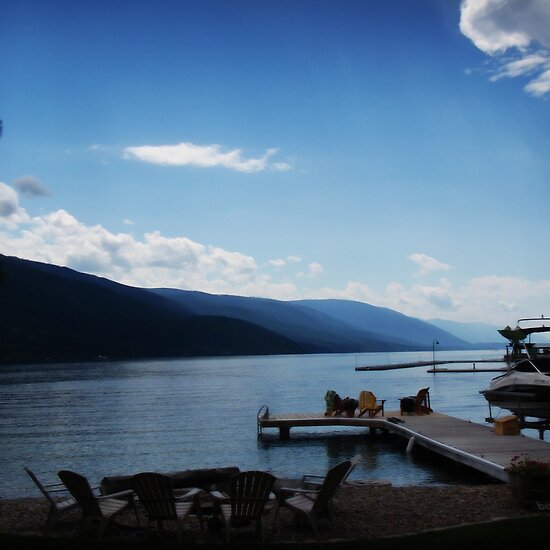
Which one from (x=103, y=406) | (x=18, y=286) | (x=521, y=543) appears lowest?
(x=103, y=406)

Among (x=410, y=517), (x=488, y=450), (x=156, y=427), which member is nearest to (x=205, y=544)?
(x=410, y=517)

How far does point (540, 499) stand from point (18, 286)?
7562 inches

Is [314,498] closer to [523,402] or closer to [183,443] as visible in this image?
[523,402]

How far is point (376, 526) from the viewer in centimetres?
984

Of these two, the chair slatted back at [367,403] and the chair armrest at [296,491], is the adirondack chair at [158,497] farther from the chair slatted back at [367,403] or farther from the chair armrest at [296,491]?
the chair slatted back at [367,403]

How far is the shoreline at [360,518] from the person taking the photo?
945 cm

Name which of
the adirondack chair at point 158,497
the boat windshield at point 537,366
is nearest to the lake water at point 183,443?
the adirondack chair at point 158,497

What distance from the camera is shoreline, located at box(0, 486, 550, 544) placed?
31.0 feet

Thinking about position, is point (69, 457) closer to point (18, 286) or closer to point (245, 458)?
point (245, 458)

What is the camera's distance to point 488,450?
16.8 metres

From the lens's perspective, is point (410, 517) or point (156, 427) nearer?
point (410, 517)

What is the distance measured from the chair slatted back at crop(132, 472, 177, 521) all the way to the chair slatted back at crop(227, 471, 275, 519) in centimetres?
87

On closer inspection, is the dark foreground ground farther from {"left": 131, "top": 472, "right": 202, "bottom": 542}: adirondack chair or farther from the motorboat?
the motorboat

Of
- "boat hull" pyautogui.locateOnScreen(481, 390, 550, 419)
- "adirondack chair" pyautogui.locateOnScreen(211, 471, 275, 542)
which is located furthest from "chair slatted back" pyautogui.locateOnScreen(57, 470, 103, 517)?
"boat hull" pyautogui.locateOnScreen(481, 390, 550, 419)
